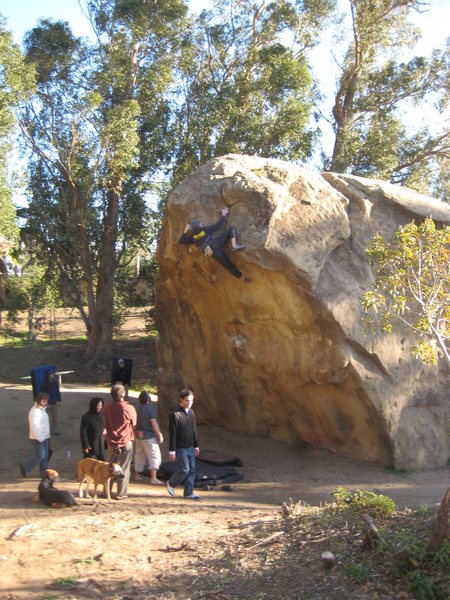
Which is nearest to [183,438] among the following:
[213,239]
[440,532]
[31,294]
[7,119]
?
[213,239]

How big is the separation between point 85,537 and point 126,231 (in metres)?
15.6

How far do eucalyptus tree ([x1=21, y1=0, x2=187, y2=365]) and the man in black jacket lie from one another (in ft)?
36.7

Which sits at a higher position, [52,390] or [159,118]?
[159,118]

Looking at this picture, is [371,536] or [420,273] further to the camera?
[420,273]

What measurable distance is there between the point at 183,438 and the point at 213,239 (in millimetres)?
3418

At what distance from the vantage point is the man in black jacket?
7.99 metres

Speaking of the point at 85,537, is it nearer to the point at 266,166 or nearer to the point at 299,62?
the point at 266,166

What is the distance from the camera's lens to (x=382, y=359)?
396 inches

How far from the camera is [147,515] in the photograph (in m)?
7.51

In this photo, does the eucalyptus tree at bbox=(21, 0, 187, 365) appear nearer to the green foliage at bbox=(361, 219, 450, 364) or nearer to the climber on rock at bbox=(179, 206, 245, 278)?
the climber on rock at bbox=(179, 206, 245, 278)

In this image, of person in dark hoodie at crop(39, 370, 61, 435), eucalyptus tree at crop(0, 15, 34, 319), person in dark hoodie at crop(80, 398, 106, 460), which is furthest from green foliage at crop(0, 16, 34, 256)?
person in dark hoodie at crop(80, 398, 106, 460)

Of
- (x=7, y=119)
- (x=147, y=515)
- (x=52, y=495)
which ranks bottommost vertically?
(x=147, y=515)

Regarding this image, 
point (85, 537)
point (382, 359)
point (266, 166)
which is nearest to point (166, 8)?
point (266, 166)

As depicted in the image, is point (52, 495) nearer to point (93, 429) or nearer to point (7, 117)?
point (93, 429)
